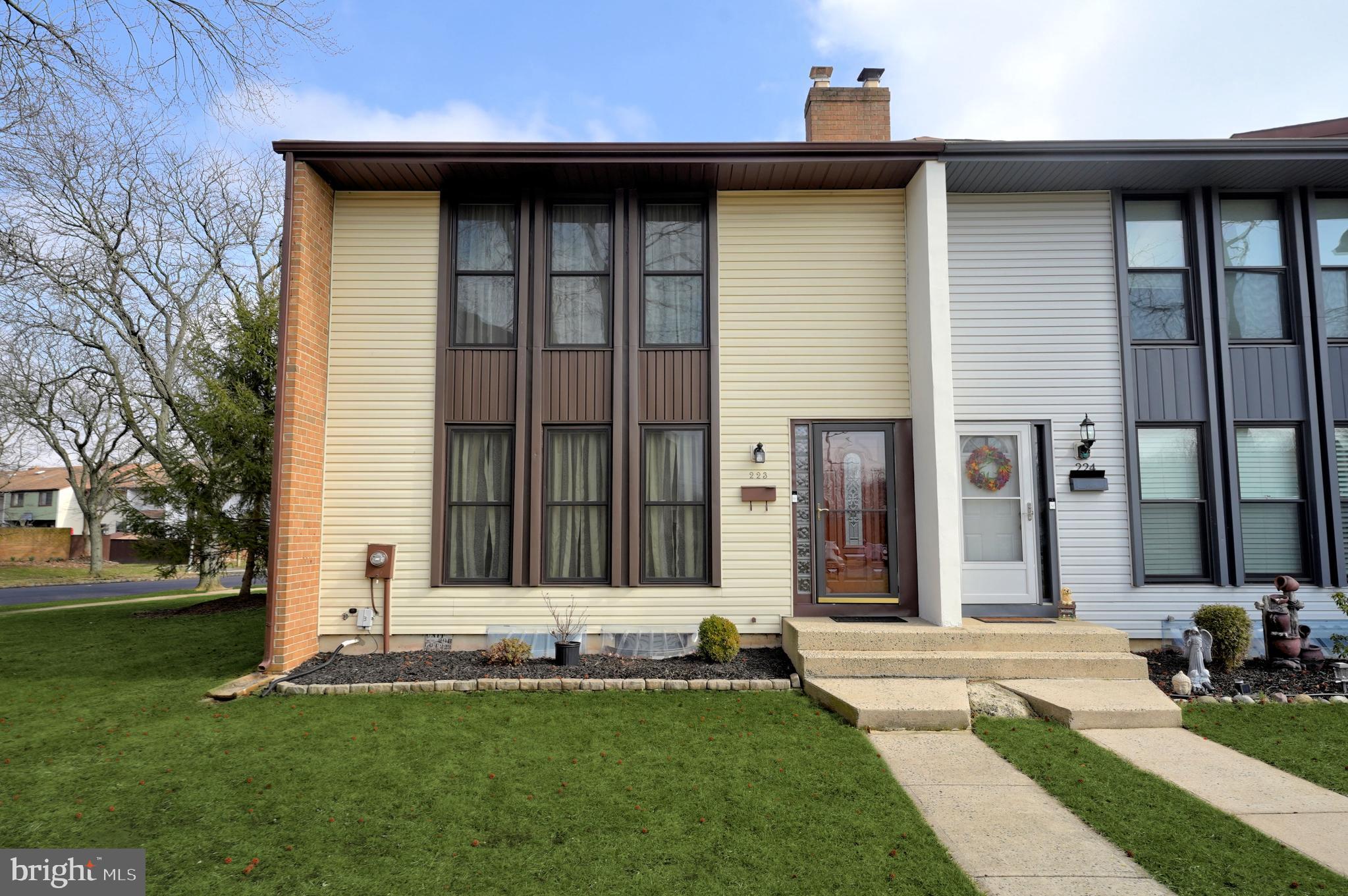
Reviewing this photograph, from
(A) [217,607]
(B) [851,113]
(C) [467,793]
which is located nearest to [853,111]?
(B) [851,113]

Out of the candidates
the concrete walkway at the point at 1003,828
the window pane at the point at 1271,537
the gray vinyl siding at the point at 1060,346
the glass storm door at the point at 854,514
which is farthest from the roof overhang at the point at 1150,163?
the concrete walkway at the point at 1003,828

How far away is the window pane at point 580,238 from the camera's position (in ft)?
25.3

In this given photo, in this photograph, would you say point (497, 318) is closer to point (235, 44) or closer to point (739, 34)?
point (235, 44)

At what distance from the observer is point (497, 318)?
765 cm

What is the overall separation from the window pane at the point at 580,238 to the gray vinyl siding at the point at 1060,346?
3775 mm

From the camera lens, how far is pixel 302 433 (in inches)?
271

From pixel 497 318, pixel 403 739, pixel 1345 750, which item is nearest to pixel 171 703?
pixel 403 739

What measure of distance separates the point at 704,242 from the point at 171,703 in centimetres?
634

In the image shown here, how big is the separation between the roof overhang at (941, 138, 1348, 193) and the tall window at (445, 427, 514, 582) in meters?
5.41

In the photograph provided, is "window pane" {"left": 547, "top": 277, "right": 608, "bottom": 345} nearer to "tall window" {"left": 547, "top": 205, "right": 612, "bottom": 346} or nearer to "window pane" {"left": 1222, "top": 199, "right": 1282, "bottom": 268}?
"tall window" {"left": 547, "top": 205, "right": 612, "bottom": 346}

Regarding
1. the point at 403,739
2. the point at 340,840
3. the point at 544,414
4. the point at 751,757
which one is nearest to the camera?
the point at 340,840

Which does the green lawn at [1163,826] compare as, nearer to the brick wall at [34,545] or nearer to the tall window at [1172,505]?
the tall window at [1172,505]

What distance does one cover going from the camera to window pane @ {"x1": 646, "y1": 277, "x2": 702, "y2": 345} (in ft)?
25.1

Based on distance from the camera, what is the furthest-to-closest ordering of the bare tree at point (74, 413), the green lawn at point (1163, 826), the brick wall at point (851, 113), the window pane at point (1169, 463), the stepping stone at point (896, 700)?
the bare tree at point (74, 413)
the brick wall at point (851, 113)
the window pane at point (1169, 463)
the stepping stone at point (896, 700)
the green lawn at point (1163, 826)
